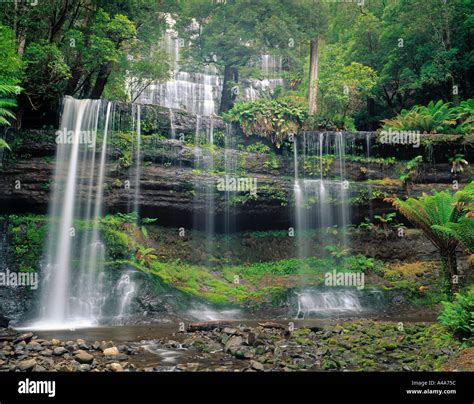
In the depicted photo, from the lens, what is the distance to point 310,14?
24594mm

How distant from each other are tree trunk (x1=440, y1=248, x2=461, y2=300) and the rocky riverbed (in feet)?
4.47

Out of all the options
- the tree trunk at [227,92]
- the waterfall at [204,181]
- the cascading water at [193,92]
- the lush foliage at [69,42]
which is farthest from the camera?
the cascading water at [193,92]

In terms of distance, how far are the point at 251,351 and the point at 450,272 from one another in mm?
6404

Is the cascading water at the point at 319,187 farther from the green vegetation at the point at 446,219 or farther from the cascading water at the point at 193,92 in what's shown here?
the cascading water at the point at 193,92

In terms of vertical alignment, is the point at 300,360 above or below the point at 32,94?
below

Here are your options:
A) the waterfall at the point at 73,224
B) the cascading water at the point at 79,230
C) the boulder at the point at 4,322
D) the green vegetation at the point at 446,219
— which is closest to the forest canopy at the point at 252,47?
the waterfall at the point at 73,224

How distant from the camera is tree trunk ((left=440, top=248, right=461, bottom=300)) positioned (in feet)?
39.2

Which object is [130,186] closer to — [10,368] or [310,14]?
[10,368]

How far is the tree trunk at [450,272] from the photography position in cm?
1195

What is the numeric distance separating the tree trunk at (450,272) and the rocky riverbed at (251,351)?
4.47ft

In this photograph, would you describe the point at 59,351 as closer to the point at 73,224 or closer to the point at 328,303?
the point at 73,224

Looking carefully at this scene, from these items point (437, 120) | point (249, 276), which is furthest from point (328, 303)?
point (437, 120)

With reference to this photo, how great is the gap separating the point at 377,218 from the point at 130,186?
1114cm
